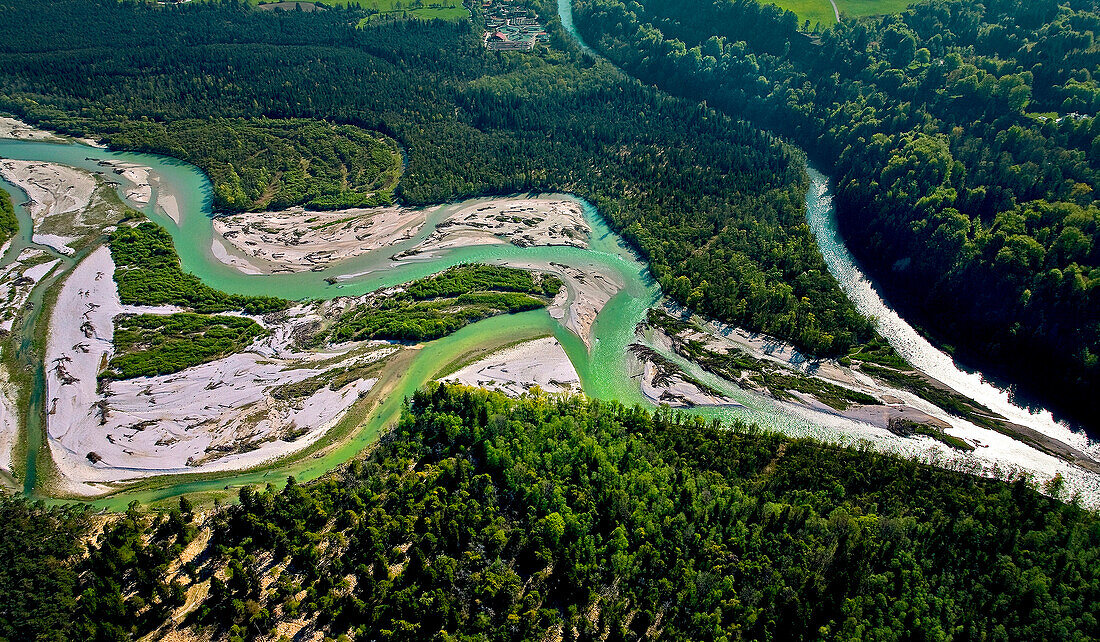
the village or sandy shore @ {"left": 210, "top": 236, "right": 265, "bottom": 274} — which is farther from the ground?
the village

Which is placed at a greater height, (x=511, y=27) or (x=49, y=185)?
(x=511, y=27)

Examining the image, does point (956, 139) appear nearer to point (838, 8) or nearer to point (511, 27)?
point (838, 8)

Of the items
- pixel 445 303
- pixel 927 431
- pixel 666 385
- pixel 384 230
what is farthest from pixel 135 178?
pixel 927 431

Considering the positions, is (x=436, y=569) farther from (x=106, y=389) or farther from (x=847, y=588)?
(x=106, y=389)

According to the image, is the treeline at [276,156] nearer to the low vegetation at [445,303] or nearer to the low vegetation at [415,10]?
the low vegetation at [445,303]

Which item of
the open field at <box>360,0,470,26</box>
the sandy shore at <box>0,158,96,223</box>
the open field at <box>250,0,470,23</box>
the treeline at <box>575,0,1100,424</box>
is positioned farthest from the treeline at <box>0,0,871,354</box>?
the sandy shore at <box>0,158,96,223</box>

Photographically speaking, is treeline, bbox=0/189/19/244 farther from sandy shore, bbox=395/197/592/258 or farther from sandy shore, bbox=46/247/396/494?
sandy shore, bbox=395/197/592/258
